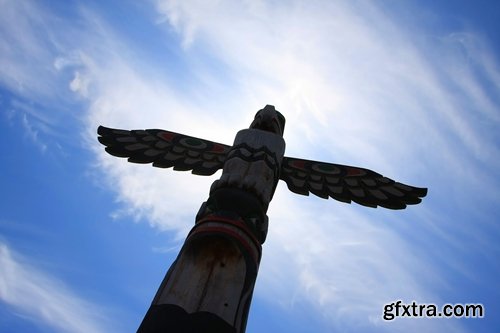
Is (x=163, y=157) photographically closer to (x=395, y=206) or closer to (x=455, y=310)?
(x=395, y=206)

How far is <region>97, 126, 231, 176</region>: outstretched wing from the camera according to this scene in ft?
17.8

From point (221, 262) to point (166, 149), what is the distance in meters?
2.58

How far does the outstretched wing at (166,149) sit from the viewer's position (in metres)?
5.44

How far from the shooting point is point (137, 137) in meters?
5.87

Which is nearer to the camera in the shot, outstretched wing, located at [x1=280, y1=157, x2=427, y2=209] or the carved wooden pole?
the carved wooden pole

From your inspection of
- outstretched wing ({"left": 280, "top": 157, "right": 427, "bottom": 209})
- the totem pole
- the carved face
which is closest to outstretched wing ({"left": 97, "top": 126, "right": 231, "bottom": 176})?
the totem pole

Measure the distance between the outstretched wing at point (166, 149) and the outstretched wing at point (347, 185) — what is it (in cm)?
88

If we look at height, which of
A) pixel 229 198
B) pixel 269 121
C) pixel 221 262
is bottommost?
pixel 221 262

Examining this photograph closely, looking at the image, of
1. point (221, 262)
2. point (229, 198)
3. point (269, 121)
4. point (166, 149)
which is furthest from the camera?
point (269, 121)

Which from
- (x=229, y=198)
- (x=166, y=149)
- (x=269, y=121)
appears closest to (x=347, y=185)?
(x=269, y=121)

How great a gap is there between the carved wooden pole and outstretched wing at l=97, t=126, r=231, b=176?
2.98 feet

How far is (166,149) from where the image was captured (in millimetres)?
5676

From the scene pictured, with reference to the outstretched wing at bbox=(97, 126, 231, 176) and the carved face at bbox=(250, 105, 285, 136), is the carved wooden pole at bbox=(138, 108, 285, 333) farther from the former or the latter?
the carved face at bbox=(250, 105, 285, 136)

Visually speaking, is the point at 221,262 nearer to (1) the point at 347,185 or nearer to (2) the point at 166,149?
(1) the point at 347,185
